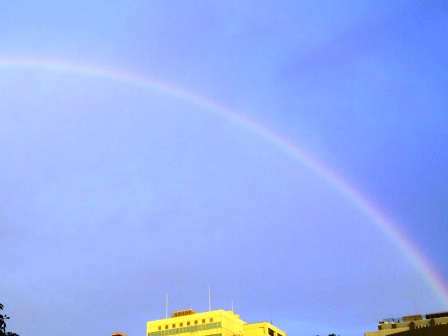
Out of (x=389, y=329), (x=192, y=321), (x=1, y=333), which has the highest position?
(x=192, y=321)

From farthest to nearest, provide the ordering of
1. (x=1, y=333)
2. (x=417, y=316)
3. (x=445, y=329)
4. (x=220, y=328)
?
(x=220, y=328) < (x=417, y=316) < (x=445, y=329) < (x=1, y=333)

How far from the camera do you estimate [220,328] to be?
191250mm

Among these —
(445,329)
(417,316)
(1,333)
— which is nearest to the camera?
(1,333)

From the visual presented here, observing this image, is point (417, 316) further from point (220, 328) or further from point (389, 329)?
point (220, 328)

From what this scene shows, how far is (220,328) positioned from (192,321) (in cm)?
1150

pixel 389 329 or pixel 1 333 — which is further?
pixel 389 329

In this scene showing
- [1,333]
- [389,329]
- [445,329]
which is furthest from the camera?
[389,329]

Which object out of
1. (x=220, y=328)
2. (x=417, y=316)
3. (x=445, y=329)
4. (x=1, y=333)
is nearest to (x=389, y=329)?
(x=417, y=316)

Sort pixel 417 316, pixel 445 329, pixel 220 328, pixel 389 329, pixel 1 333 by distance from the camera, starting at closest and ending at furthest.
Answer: pixel 1 333
pixel 445 329
pixel 389 329
pixel 417 316
pixel 220 328

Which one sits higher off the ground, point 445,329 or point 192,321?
point 192,321

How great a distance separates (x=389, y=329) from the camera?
16188 centimetres

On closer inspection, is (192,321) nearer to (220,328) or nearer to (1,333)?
(220,328)

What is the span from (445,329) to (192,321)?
5318 inches

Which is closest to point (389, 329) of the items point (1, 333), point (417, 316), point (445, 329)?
point (417, 316)
